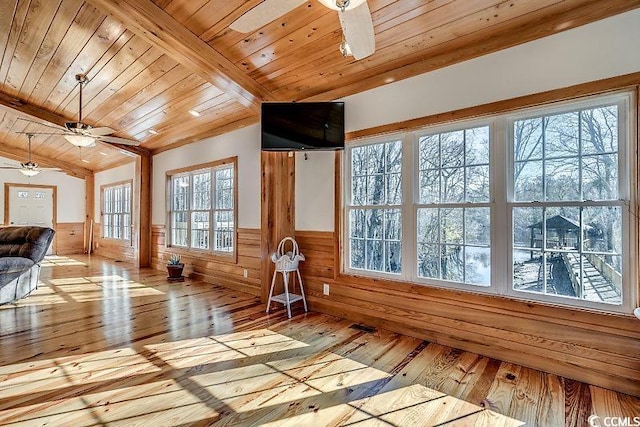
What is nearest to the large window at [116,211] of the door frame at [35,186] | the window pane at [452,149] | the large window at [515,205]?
the door frame at [35,186]

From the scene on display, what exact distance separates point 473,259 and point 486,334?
1.98ft

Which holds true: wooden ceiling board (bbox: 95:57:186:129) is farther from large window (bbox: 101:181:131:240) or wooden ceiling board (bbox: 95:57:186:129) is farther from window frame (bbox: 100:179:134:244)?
large window (bbox: 101:181:131:240)

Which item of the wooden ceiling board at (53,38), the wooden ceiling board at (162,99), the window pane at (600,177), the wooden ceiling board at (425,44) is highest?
the wooden ceiling board at (53,38)

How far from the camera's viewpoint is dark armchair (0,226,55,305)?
149 inches

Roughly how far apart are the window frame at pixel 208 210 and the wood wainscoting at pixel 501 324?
186cm

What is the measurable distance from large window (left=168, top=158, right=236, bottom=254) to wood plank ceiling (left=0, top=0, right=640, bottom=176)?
42.7 inches

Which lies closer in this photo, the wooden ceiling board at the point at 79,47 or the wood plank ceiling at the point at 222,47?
the wood plank ceiling at the point at 222,47

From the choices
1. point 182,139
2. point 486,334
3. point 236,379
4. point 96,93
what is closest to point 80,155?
point 182,139

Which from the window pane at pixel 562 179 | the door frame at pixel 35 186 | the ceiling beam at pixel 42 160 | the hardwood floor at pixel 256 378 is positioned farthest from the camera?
the door frame at pixel 35 186

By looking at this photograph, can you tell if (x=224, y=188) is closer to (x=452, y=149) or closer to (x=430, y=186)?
(x=430, y=186)

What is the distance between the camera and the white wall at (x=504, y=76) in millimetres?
2080

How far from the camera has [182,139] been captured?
580 cm

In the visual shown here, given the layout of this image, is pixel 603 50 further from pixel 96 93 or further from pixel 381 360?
pixel 96 93

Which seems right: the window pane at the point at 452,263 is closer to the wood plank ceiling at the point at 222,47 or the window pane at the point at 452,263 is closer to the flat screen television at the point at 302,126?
the flat screen television at the point at 302,126
